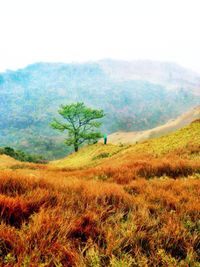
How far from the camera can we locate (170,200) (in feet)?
16.6

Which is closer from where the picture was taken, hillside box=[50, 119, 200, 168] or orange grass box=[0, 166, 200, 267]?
orange grass box=[0, 166, 200, 267]

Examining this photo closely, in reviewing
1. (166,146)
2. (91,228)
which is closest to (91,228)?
(91,228)

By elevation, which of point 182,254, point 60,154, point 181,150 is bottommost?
point 60,154

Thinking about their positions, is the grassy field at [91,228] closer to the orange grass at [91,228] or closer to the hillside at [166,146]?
the orange grass at [91,228]

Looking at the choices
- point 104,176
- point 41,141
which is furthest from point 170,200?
point 41,141

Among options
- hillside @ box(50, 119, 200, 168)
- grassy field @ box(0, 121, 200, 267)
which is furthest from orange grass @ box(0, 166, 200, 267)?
hillside @ box(50, 119, 200, 168)

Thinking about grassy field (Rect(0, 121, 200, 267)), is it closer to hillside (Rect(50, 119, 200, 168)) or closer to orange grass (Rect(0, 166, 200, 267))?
orange grass (Rect(0, 166, 200, 267))

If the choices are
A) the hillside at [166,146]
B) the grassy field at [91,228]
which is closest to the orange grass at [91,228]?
the grassy field at [91,228]

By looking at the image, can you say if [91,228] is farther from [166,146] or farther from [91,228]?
[166,146]

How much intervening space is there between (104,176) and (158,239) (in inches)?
256

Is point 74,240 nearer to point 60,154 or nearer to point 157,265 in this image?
point 157,265

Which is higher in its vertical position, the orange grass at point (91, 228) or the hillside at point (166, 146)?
the orange grass at point (91, 228)

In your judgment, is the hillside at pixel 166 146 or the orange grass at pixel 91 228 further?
the hillside at pixel 166 146

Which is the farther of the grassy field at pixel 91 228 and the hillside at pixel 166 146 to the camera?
the hillside at pixel 166 146
